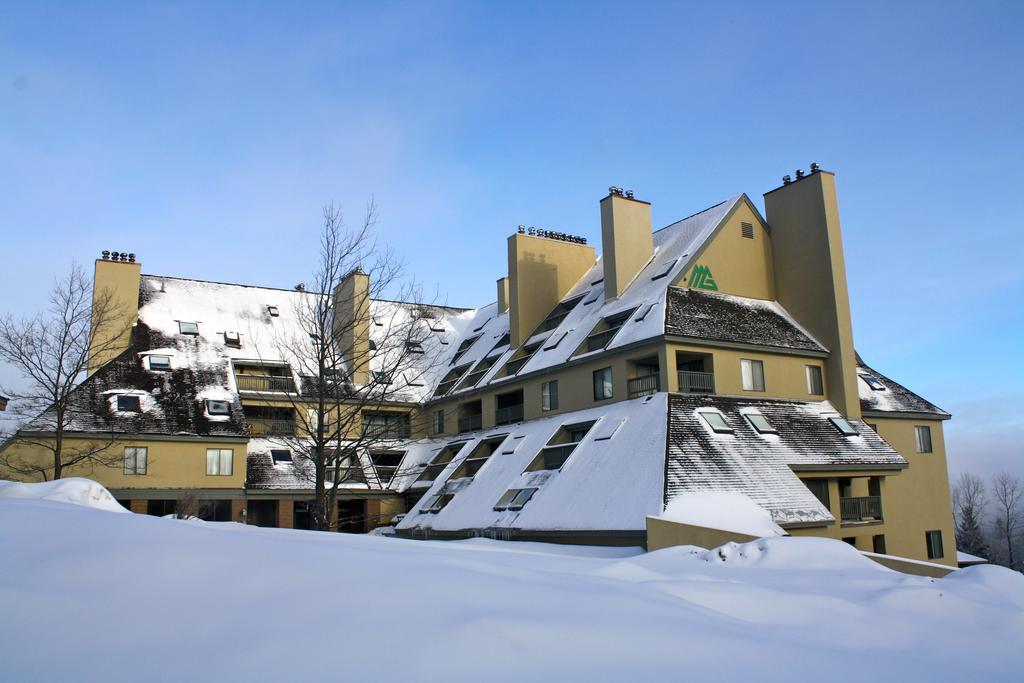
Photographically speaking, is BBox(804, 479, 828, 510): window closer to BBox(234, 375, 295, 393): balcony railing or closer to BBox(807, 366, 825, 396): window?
BBox(807, 366, 825, 396): window

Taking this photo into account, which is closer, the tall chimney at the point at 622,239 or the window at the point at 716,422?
the window at the point at 716,422

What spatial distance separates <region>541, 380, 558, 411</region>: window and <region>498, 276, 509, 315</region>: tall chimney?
1213 cm

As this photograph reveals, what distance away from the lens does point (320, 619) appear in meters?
5.57

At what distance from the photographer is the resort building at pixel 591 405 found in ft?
83.0

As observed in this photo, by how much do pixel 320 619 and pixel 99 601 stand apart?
4.69 ft

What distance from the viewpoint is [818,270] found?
106 ft

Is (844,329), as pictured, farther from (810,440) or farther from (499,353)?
(499,353)

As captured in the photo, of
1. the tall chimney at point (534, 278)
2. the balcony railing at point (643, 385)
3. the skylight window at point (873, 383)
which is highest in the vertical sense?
the tall chimney at point (534, 278)

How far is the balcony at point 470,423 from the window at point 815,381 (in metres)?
15.2

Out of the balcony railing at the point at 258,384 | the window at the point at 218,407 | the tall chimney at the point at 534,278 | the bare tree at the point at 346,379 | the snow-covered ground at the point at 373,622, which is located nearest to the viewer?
the snow-covered ground at the point at 373,622

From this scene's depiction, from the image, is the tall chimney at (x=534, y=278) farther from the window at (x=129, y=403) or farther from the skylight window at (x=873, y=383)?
the window at (x=129, y=403)

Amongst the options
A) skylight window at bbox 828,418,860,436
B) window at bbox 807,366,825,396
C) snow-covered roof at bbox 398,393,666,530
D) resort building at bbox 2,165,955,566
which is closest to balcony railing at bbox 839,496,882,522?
resort building at bbox 2,165,955,566

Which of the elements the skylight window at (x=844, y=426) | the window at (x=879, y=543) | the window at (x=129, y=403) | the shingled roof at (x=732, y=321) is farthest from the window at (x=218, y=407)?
the window at (x=879, y=543)

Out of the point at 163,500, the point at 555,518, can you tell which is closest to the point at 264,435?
the point at 163,500
